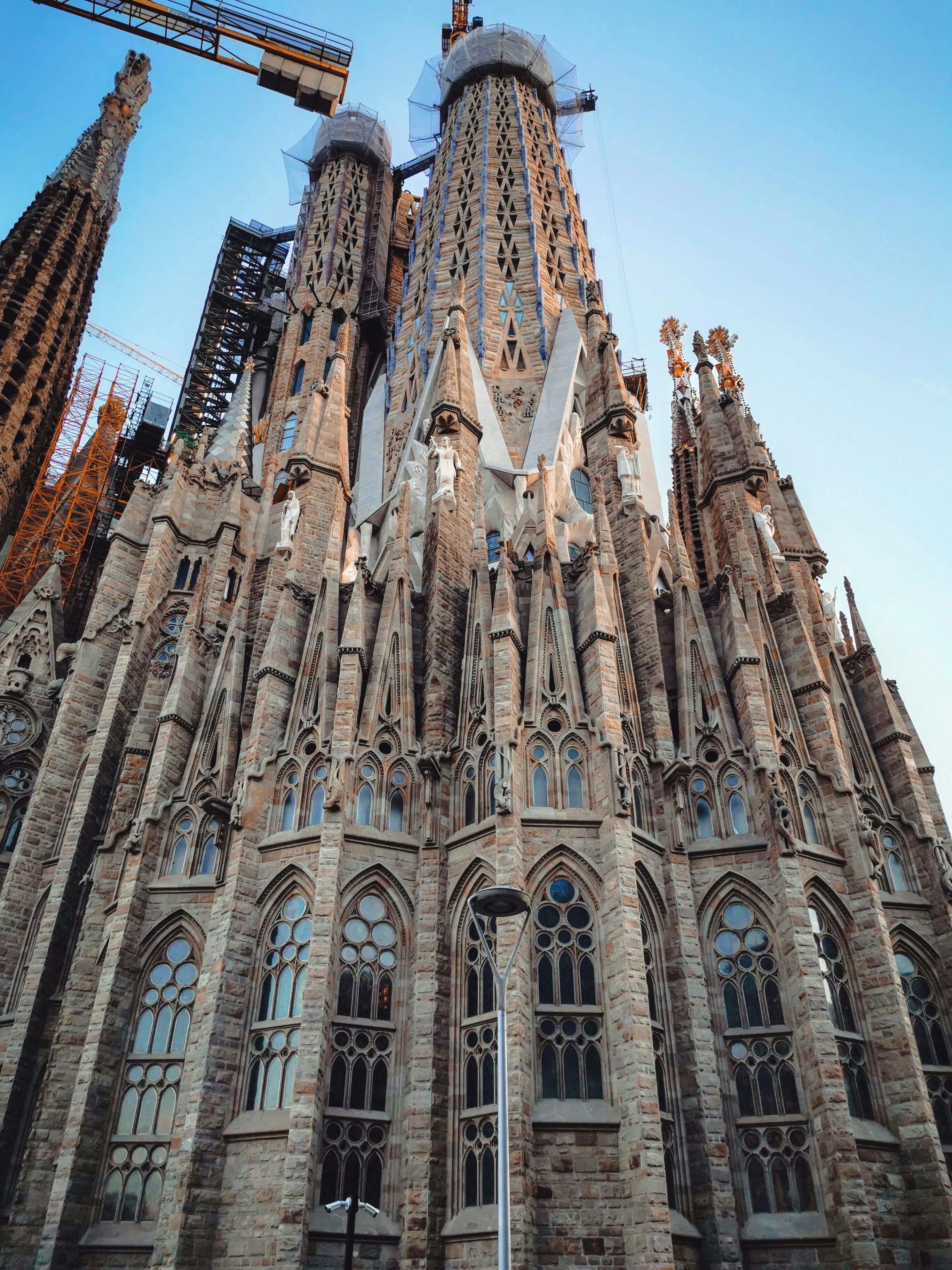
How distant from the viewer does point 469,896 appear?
64.5ft

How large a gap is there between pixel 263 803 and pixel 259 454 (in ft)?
67.4

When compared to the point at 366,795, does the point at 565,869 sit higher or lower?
lower

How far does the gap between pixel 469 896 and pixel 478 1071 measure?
306 cm

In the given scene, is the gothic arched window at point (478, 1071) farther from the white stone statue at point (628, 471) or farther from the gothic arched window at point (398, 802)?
the white stone statue at point (628, 471)

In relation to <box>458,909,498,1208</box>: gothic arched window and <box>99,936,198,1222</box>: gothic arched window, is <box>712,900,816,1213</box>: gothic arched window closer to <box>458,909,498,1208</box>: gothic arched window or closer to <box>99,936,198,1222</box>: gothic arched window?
<box>458,909,498,1208</box>: gothic arched window

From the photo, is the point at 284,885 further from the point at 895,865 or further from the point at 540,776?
the point at 895,865

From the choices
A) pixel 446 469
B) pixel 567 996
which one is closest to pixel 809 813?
pixel 567 996

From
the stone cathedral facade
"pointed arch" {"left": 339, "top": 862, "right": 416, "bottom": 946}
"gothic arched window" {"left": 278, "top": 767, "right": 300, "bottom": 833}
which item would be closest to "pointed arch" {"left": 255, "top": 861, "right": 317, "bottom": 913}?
the stone cathedral facade

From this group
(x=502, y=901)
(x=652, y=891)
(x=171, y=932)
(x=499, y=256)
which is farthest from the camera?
(x=499, y=256)

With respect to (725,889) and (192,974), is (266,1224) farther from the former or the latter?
(725,889)

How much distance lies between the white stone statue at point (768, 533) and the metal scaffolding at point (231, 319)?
23794 mm

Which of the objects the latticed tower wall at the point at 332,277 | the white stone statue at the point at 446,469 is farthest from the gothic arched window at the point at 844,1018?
the latticed tower wall at the point at 332,277

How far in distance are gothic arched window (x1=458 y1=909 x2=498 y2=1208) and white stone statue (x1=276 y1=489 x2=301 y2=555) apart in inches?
459

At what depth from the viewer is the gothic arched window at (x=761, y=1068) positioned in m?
17.4
